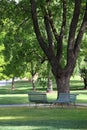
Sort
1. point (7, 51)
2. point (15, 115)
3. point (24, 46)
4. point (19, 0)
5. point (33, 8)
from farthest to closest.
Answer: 1. point (7, 51)
2. point (24, 46)
3. point (19, 0)
4. point (33, 8)
5. point (15, 115)

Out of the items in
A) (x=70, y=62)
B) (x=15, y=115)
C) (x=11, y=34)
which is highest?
(x=11, y=34)

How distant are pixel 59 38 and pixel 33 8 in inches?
123

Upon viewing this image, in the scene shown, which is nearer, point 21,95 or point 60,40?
point 60,40

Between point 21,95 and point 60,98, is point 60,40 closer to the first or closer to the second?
point 60,98

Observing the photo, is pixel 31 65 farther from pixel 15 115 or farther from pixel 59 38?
pixel 15 115

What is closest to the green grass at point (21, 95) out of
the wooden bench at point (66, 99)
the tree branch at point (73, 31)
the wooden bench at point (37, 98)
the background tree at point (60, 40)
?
the background tree at point (60, 40)

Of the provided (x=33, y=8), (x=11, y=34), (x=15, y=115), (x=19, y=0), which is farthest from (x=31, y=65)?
(x=15, y=115)

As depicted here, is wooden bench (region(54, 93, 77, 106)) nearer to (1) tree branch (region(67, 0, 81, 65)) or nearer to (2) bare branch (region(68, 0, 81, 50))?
(1) tree branch (region(67, 0, 81, 65))

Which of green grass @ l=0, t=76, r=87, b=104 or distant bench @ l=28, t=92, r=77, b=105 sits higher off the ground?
green grass @ l=0, t=76, r=87, b=104

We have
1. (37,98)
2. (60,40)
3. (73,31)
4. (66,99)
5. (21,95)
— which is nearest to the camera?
(66,99)

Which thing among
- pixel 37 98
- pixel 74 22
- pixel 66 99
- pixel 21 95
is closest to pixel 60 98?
pixel 66 99

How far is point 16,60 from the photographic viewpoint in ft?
140

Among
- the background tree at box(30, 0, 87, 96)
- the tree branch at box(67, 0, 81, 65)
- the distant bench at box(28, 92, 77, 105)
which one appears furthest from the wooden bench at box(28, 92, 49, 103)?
the tree branch at box(67, 0, 81, 65)

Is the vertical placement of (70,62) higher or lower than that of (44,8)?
lower
